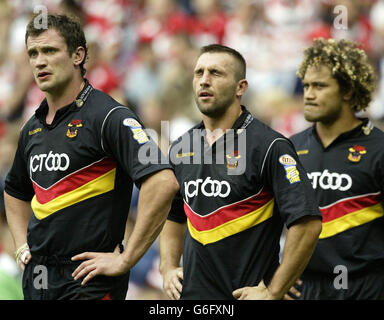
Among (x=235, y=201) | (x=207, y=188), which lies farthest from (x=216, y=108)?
(x=235, y=201)

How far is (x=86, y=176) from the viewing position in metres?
4.27

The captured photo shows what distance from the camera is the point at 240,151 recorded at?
14.8 feet

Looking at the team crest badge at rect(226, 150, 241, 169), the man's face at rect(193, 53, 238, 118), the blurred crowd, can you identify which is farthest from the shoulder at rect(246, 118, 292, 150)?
the blurred crowd

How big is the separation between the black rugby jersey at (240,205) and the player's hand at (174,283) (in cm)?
7

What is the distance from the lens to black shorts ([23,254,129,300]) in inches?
165

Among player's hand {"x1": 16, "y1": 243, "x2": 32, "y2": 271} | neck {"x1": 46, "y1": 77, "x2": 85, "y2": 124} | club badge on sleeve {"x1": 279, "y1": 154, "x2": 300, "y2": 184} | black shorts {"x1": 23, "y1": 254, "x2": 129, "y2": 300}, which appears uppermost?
neck {"x1": 46, "y1": 77, "x2": 85, "y2": 124}

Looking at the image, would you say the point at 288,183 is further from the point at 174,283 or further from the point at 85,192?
the point at 85,192

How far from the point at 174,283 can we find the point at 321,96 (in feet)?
6.33

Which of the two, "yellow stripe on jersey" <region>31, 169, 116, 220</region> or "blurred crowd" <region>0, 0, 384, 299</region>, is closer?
"yellow stripe on jersey" <region>31, 169, 116, 220</region>

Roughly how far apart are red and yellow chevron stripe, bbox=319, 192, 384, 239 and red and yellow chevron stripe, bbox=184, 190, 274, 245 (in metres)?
1.00

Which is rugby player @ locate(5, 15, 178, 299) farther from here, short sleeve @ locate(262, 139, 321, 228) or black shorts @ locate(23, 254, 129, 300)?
short sleeve @ locate(262, 139, 321, 228)

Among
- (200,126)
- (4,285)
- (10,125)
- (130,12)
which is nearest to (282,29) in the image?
(130,12)

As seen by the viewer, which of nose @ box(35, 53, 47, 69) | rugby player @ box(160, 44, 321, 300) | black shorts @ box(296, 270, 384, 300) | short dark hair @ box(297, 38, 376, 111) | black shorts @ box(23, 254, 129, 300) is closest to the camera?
black shorts @ box(23, 254, 129, 300)
